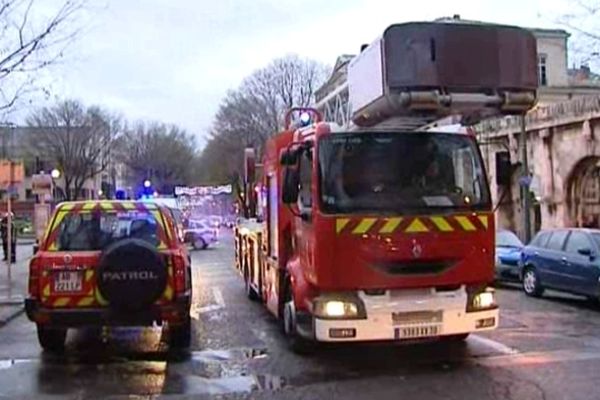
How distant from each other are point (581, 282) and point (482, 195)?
665 centimetres

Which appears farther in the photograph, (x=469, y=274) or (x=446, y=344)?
(x=446, y=344)

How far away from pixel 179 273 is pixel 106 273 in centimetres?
83

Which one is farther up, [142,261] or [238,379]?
[142,261]

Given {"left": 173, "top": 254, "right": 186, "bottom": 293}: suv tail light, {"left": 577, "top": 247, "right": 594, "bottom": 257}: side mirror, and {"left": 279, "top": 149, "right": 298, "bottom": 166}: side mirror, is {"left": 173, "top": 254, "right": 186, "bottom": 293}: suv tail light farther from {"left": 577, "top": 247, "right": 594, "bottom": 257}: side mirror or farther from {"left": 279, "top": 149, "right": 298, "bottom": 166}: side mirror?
{"left": 577, "top": 247, "right": 594, "bottom": 257}: side mirror

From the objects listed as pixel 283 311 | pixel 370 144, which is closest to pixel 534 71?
pixel 370 144

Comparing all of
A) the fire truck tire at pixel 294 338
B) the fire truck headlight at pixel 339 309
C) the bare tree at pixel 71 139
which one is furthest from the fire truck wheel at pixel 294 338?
the bare tree at pixel 71 139

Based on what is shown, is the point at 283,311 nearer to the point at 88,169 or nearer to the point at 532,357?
the point at 532,357

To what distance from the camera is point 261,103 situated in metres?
68.9

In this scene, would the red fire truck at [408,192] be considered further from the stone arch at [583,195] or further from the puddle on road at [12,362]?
the stone arch at [583,195]

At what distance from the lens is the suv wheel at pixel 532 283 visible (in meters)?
16.9

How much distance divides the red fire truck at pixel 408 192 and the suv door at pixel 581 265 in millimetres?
6036

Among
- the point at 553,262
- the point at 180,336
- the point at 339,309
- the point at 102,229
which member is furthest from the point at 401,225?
the point at 553,262

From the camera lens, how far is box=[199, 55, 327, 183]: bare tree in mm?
67000

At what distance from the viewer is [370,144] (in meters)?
9.30
